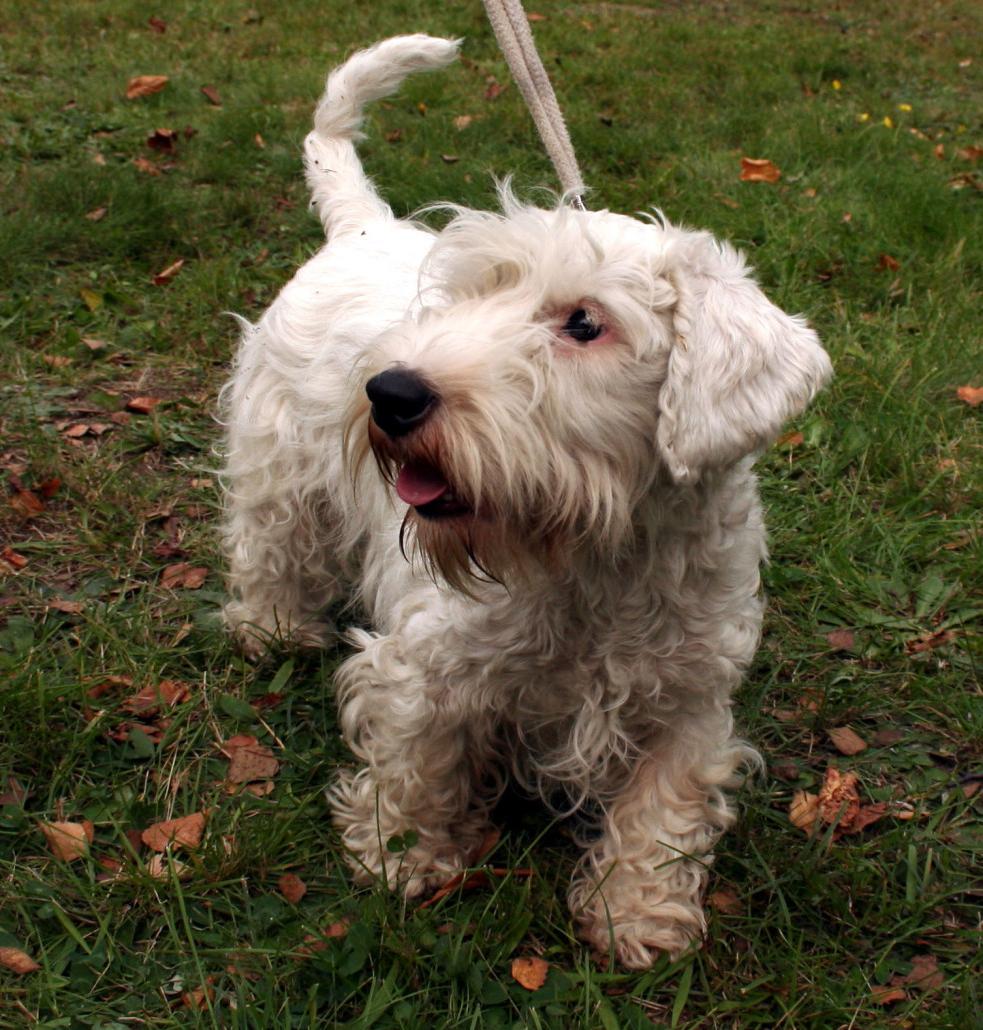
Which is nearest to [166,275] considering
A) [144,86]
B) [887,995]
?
[144,86]

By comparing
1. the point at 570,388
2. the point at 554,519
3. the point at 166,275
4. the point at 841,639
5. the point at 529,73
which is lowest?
the point at 841,639

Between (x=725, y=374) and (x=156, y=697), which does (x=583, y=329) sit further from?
(x=156, y=697)

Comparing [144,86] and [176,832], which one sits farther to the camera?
[144,86]

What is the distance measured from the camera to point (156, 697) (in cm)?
322

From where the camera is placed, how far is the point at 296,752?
126 inches

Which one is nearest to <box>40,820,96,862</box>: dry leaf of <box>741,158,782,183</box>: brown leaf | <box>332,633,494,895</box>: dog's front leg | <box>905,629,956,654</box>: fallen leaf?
<box>332,633,494,895</box>: dog's front leg

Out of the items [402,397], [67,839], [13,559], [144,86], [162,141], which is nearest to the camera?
[402,397]

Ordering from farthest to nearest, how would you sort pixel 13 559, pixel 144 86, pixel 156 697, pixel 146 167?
pixel 144 86 < pixel 146 167 < pixel 13 559 < pixel 156 697

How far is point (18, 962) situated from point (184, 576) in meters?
1.56

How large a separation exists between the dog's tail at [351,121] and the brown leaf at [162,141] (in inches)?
114

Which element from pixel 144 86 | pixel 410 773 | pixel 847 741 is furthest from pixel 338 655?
pixel 144 86

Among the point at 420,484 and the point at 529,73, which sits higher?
the point at 529,73

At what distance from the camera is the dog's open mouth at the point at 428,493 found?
7.22ft

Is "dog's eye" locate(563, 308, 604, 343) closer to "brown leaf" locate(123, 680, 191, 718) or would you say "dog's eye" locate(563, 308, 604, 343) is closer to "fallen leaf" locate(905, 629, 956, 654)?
"brown leaf" locate(123, 680, 191, 718)
